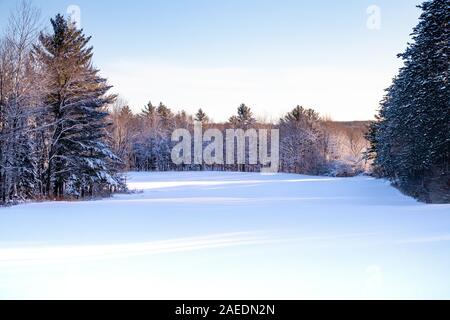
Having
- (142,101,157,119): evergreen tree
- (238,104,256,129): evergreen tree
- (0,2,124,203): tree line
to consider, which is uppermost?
(142,101,157,119): evergreen tree

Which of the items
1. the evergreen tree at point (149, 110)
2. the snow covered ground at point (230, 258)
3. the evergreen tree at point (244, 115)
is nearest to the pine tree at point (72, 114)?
the snow covered ground at point (230, 258)

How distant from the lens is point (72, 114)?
18.1m

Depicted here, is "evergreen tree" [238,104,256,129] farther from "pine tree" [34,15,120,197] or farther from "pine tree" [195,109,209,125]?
"pine tree" [34,15,120,197]

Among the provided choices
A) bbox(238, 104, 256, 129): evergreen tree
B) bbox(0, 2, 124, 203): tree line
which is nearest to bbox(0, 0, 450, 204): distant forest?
bbox(0, 2, 124, 203): tree line

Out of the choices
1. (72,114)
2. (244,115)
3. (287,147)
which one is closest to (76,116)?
(72,114)

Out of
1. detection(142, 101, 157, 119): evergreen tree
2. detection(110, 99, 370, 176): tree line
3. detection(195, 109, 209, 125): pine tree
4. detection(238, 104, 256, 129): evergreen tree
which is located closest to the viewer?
detection(110, 99, 370, 176): tree line

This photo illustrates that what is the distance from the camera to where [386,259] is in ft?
13.7

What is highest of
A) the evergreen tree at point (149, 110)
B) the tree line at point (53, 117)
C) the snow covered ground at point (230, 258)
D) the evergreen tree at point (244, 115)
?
the evergreen tree at point (149, 110)

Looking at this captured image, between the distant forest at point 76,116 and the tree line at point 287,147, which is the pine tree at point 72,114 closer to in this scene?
the distant forest at point 76,116

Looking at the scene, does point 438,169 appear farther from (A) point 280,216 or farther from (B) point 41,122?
(B) point 41,122

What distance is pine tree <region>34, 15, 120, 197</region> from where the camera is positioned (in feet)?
56.4

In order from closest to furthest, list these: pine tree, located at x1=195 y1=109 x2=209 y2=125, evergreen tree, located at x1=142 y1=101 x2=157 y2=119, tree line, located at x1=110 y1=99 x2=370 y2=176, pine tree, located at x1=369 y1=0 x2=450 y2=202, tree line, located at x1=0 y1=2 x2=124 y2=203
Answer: tree line, located at x1=0 y1=2 x2=124 y2=203, pine tree, located at x1=369 y1=0 x2=450 y2=202, tree line, located at x1=110 y1=99 x2=370 y2=176, pine tree, located at x1=195 y1=109 x2=209 y2=125, evergreen tree, located at x1=142 y1=101 x2=157 y2=119

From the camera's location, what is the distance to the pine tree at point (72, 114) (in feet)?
56.4

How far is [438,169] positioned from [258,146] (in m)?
36.2
